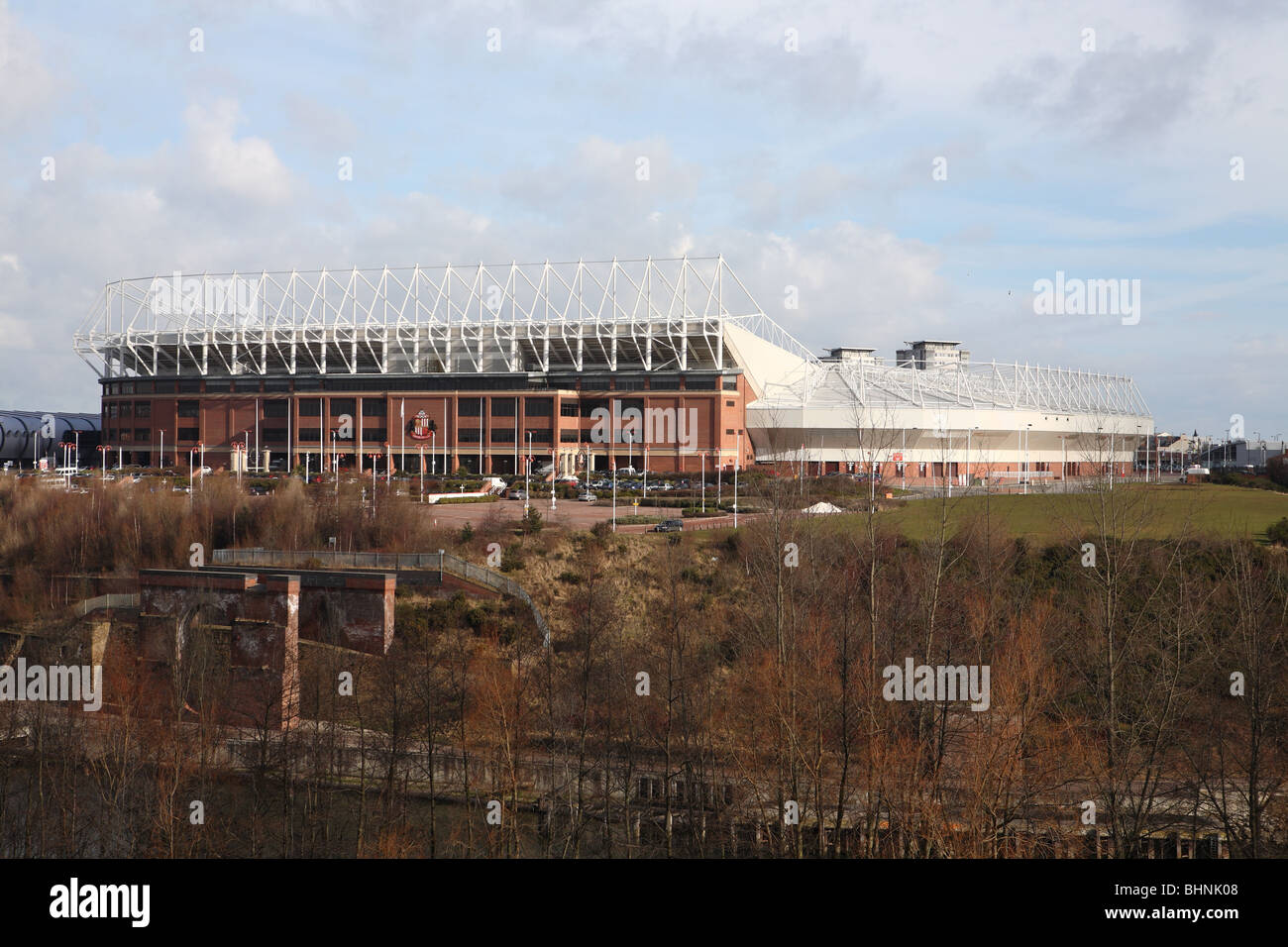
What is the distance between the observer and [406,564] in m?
33.3

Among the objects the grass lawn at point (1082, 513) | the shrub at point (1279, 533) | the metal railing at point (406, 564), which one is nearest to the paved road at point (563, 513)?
the metal railing at point (406, 564)

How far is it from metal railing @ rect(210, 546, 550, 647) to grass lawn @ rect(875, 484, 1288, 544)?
47.8 ft

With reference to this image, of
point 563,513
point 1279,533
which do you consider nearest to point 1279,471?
point 1279,533

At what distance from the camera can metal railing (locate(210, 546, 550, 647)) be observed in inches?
1303

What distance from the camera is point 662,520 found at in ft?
143

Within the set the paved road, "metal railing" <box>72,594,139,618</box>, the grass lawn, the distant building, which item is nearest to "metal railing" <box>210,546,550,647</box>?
"metal railing" <box>72,594,139,618</box>

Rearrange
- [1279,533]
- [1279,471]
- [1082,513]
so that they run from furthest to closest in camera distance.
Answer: [1279,471] < [1279,533] < [1082,513]

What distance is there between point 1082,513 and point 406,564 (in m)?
22.7

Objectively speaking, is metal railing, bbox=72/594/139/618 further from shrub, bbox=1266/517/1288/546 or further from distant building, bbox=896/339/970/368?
distant building, bbox=896/339/970/368

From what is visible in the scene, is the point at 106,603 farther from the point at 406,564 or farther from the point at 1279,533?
the point at 1279,533

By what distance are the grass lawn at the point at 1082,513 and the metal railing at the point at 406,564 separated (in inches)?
574

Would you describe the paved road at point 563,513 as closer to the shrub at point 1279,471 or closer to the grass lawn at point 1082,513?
the grass lawn at point 1082,513

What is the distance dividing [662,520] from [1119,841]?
2739 centimetres
